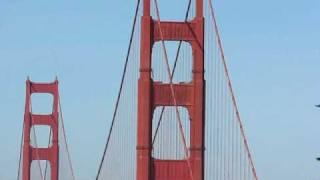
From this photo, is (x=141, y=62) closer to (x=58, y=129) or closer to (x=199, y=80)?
(x=199, y=80)

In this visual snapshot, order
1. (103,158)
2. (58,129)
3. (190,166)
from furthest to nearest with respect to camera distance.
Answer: (58,129) < (103,158) < (190,166)

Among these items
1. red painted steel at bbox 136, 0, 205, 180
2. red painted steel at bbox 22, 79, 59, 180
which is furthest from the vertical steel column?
red painted steel at bbox 22, 79, 59, 180

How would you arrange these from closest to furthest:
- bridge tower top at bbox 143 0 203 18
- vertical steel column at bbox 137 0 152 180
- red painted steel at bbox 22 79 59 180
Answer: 1. vertical steel column at bbox 137 0 152 180
2. bridge tower top at bbox 143 0 203 18
3. red painted steel at bbox 22 79 59 180

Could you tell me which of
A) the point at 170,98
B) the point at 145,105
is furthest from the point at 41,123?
the point at 145,105

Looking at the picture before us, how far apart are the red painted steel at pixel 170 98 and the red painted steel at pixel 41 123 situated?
66.9 ft

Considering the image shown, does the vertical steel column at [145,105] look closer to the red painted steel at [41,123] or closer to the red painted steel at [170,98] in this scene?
the red painted steel at [170,98]

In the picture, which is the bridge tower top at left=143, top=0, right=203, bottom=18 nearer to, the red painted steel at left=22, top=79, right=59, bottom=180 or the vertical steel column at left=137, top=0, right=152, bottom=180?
the vertical steel column at left=137, top=0, right=152, bottom=180

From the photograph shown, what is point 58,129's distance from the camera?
5194cm

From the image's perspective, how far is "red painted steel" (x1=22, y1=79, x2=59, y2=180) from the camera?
1961 inches

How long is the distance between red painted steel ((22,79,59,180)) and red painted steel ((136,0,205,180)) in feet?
66.9

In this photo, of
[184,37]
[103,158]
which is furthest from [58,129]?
[184,37]

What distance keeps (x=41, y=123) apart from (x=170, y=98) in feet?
78.7

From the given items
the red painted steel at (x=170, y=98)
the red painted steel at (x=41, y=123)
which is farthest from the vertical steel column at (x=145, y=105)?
the red painted steel at (x=41, y=123)

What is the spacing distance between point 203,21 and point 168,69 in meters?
1.33
